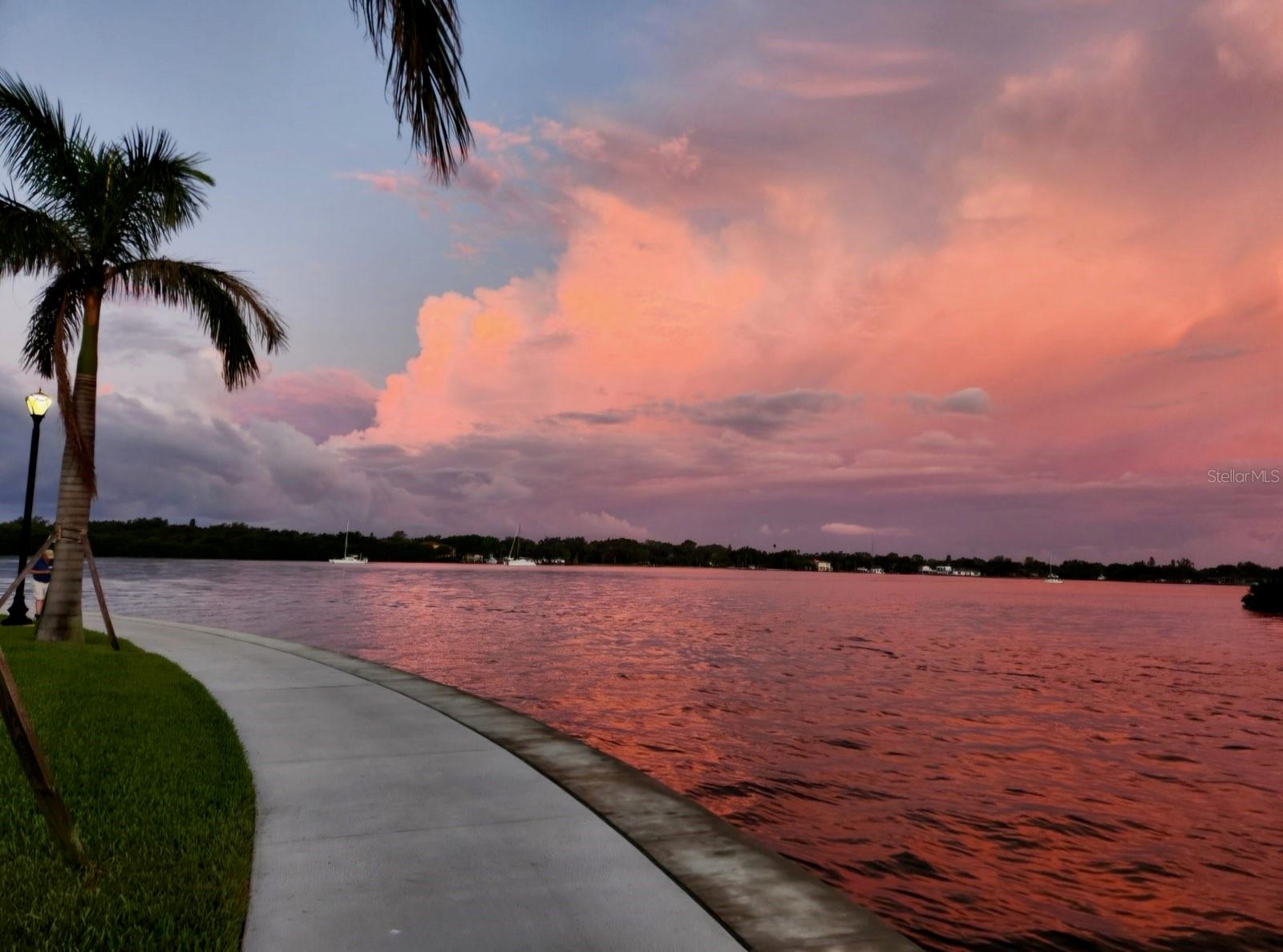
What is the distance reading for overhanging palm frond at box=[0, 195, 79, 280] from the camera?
12898 millimetres

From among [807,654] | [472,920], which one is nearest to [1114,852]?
[472,920]

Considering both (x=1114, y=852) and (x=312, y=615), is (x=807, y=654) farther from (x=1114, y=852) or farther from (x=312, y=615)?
(x=312, y=615)

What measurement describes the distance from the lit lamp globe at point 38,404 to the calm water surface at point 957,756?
8.77m

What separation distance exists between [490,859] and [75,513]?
42.4ft

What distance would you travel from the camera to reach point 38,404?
664 inches

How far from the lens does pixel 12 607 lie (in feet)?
57.8

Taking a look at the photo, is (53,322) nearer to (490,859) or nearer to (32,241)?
(32,241)

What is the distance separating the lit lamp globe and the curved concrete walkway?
12971 mm

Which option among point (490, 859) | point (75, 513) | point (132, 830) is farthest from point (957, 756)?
point (75, 513)

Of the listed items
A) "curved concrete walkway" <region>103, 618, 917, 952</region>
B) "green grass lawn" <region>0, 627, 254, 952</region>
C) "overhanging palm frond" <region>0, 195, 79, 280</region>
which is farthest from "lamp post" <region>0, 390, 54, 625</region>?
"curved concrete walkway" <region>103, 618, 917, 952</region>

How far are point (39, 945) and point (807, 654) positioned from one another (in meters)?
22.4

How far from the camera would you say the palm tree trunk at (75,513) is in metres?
13.9

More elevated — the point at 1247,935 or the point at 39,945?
the point at 39,945

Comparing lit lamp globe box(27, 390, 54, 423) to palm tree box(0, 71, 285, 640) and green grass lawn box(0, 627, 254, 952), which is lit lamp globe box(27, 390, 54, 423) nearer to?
palm tree box(0, 71, 285, 640)
